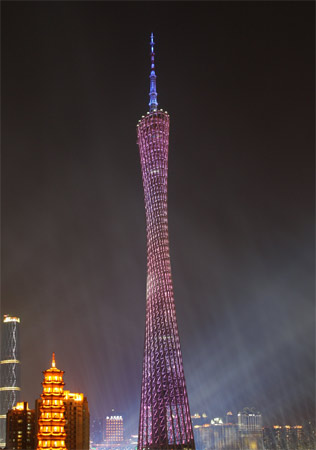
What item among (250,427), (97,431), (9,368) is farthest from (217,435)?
(97,431)

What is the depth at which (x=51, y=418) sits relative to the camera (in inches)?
1203

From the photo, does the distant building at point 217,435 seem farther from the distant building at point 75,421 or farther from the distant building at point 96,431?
the distant building at point 96,431

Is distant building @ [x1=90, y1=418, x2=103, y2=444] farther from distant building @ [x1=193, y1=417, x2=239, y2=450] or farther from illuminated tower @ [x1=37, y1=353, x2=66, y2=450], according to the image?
illuminated tower @ [x1=37, y1=353, x2=66, y2=450]

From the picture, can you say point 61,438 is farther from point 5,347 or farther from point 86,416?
point 5,347

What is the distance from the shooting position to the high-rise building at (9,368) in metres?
97.6

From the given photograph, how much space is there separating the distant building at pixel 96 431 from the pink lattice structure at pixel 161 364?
3252 inches

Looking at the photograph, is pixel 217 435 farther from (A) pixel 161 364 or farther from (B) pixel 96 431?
(B) pixel 96 431

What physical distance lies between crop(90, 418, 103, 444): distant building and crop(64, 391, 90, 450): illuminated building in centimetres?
5909

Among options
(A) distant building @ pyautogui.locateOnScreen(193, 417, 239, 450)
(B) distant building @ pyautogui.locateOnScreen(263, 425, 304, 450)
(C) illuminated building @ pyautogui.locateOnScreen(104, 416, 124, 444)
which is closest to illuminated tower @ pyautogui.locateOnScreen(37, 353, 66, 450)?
(A) distant building @ pyautogui.locateOnScreen(193, 417, 239, 450)

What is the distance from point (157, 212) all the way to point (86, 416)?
97.0ft

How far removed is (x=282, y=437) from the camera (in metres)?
78.9

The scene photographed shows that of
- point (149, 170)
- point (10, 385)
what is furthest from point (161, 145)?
point (10, 385)

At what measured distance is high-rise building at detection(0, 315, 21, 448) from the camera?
9756 cm

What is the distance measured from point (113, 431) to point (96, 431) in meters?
5.40
